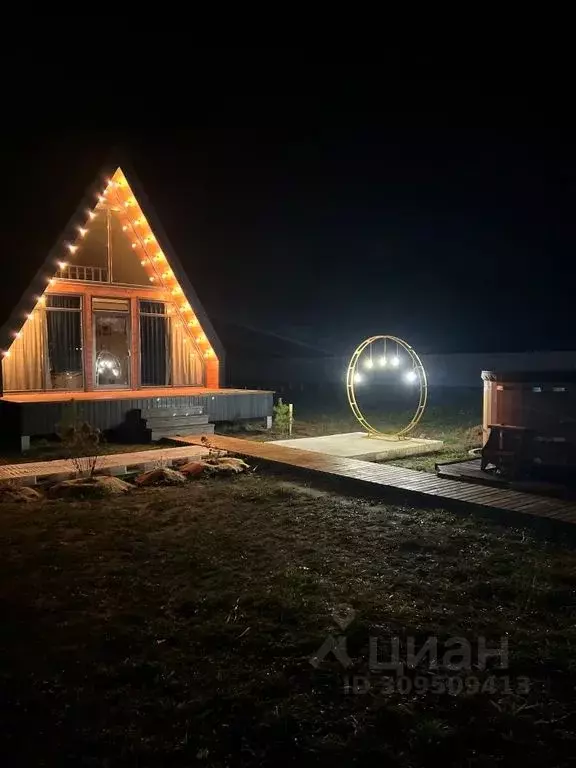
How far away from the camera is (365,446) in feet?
37.3

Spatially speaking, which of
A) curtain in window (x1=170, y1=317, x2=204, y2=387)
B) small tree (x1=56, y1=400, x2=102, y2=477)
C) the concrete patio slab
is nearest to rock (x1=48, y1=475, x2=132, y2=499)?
small tree (x1=56, y1=400, x2=102, y2=477)

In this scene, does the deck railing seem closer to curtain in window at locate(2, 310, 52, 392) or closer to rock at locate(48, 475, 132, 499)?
curtain in window at locate(2, 310, 52, 392)

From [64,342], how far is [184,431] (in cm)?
361

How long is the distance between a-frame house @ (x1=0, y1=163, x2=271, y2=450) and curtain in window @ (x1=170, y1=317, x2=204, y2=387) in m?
0.03

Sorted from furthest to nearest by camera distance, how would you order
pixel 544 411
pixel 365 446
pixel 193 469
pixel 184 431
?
pixel 184 431, pixel 365 446, pixel 193 469, pixel 544 411

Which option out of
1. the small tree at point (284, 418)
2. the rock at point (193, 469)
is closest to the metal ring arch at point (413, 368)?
the small tree at point (284, 418)

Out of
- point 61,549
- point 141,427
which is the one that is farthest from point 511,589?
point 141,427

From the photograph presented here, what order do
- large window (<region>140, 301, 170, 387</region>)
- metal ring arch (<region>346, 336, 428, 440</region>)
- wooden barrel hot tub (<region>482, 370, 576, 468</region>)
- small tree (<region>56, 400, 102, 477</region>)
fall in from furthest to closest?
large window (<region>140, 301, 170, 387</region>), metal ring arch (<region>346, 336, 428, 440</region>), small tree (<region>56, 400, 102, 477</region>), wooden barrel hot tub (<region>482, 370, 576, 468</region>)

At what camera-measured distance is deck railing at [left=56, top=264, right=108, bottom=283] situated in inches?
554

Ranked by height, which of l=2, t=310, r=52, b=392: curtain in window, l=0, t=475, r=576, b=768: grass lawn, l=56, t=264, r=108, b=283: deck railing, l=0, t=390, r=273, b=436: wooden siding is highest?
l=56, t=264, r=108, b=283: deck railing

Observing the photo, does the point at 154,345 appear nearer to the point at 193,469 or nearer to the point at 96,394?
the point at 96,394

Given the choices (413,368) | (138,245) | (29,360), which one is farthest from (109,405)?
(413,368)

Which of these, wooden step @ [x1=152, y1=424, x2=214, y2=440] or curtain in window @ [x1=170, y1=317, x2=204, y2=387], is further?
curtain in window @ [x1=170, y1=317, x2=204, y2=387]

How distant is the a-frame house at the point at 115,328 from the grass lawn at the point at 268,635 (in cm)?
715
